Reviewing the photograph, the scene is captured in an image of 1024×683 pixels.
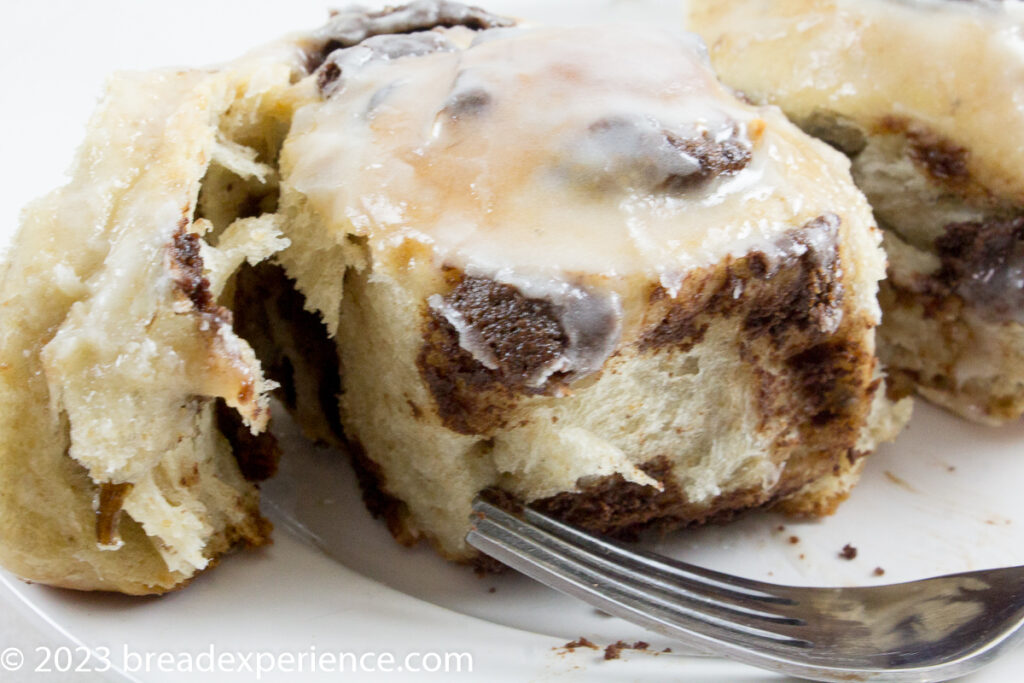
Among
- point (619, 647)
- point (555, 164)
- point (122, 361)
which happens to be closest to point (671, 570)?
point (619, 647)

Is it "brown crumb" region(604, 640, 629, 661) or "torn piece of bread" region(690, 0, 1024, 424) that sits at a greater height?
"torn piece of bread" region(690, 0, 1024, 424)

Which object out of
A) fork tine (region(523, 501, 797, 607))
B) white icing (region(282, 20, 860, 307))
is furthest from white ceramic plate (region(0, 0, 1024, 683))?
white icing (region(282, 20, 860, 307))

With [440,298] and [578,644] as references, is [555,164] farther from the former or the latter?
[578,644]

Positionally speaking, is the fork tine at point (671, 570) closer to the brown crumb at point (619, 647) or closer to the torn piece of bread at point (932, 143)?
the brown crumb at point (619, 647)

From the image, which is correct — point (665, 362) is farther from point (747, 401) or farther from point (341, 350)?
point (341, 350)

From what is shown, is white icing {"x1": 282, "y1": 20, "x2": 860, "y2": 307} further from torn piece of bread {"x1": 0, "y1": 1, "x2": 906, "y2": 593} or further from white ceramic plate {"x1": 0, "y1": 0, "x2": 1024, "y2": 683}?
white ceramic plate {"x1": 0, "y1": 0, "x2": 1024, "y2": 683}

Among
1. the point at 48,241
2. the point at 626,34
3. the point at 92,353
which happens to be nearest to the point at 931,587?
the point at 626,34

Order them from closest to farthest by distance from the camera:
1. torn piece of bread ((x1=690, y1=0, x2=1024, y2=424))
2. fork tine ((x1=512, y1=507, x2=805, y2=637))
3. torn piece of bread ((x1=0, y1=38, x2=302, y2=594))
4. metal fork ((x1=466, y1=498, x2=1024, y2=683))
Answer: torn piece of bread ((x1=0, y1=38, x2=302, y2=594)) → metal fork ((x1=466, y1=498, x2=1024, y2=683)) → fork tine ((x1=512, y1=507, x2=805, y2=637)) → torn piece of bread ((x1=690, y1=0, x2=1024, y2=424))
